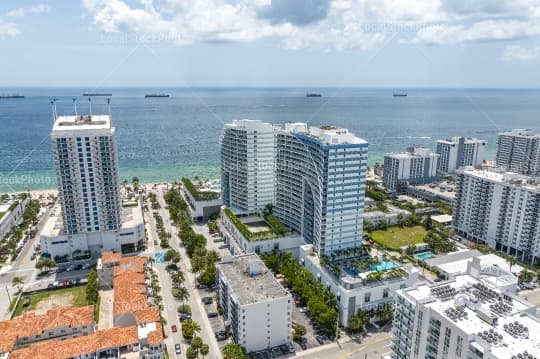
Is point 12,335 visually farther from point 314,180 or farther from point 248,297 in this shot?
point 314,180

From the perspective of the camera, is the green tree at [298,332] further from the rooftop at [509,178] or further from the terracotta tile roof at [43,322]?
the rooftop at [509,178]

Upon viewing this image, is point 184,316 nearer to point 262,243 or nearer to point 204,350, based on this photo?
point 204,350

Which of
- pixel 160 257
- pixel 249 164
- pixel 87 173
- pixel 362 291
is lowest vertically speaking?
pixel 160 257

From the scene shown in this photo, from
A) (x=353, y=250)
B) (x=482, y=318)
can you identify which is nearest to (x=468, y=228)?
(x=353, y=250)

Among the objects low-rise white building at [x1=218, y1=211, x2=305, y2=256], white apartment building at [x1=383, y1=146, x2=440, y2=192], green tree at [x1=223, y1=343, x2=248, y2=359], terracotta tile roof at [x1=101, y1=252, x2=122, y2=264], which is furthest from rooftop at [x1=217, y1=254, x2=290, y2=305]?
white apartment building at [x1=383, y1=146, x2=440, y2=192]

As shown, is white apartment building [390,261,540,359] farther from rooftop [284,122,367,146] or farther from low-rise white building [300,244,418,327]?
rooftop [284,122,367,146]

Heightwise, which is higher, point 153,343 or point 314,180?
point 314,180

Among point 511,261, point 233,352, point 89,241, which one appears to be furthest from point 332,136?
point 89,241

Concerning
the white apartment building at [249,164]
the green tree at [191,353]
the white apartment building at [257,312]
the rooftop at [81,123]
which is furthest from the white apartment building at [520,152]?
the rooftop at [81,123]
